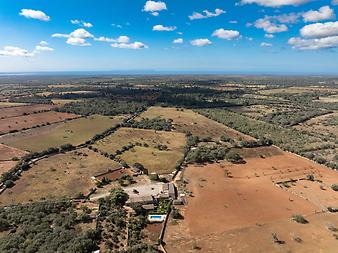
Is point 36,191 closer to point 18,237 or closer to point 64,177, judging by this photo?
point 64,177

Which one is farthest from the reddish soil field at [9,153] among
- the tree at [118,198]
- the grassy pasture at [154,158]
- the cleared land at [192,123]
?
the cleared land at [192,123]

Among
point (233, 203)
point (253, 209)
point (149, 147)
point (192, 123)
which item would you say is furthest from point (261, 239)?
point (192, 123)

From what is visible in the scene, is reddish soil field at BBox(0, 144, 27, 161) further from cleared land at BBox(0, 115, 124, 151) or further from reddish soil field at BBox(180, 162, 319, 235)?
reddish soil field at BBox(180, 162, 319, 235)

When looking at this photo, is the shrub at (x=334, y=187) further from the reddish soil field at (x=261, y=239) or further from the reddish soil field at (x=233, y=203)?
the reddish soil field at (x=261, y=239)

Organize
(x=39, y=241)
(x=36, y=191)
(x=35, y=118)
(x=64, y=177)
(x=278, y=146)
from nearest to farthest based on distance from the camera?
(x=39, y=241) < (x=36, y=191) < (x=64, y=177) < (x=278, y=146) < (x=35, y=118)

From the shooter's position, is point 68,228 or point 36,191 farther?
point 36,191

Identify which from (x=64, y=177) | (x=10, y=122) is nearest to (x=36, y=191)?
(x=64, y=177)
